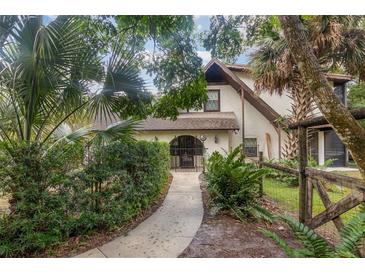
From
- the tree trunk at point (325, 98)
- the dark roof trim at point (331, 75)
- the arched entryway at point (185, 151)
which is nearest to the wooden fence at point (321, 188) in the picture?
the tree trunk at point (325, 98)

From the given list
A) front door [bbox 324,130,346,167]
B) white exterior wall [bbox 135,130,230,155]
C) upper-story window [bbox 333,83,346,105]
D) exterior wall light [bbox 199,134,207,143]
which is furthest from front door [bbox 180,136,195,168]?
upper-story window [bbox 333,83,346,105]

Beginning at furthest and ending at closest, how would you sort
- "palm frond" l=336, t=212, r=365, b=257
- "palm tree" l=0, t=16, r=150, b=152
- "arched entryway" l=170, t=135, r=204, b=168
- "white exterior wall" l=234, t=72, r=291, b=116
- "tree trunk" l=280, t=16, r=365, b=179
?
"arched entryway" l=170, t=135, r=204, b=168, "white exterior wall" l=234, t=72, r=291, b=116, "palm tree" l=0, t=16, r=150, b=152, "tree trunk" l=280, t=16, r=365, b=179, "palm frond" l=336, t=212, r=365, b=257

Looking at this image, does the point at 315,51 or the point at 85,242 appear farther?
the point at 315,51

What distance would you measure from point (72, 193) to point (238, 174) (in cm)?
260

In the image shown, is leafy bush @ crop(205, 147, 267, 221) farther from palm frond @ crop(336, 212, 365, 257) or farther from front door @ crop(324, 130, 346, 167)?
front door @ crop(324, 130, 346, 167)

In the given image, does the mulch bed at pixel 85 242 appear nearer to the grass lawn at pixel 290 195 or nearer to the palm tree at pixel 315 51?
the grass lawn at pixel 290 195

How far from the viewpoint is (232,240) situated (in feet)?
10.1

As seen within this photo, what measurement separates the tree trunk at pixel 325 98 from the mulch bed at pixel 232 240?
4.37 ft

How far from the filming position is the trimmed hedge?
2711mm

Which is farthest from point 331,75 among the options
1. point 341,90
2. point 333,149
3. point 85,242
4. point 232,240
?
point 85,242

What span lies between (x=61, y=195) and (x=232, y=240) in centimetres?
214

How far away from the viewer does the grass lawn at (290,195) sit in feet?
15.8

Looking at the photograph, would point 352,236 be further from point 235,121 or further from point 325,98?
point 235,121

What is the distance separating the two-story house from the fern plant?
24.0 feet
